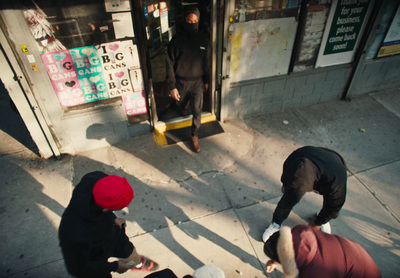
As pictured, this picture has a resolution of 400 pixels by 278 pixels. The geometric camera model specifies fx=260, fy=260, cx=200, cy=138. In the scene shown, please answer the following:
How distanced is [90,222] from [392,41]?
645 cm

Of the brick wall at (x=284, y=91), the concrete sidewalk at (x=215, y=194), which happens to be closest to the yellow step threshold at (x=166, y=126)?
the concrete sidewalk at (x=215, y=194)

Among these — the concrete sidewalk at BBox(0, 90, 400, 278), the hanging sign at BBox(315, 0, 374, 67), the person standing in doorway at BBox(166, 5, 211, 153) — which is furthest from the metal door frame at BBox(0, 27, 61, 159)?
the hanging sign at BBox(315, 0, 374, 67)

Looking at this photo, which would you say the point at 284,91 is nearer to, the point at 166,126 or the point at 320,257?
the point at 166,126

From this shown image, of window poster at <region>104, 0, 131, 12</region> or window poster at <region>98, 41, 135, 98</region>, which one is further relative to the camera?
window poster at <region>98, 41, 135, 98</region>

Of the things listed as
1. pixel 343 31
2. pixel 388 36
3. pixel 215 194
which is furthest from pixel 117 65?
pixel 388 36

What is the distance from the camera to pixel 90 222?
212cm

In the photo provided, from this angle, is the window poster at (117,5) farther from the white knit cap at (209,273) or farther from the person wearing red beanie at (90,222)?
the white knit cap at (209,273)

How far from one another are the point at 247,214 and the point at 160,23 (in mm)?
3758

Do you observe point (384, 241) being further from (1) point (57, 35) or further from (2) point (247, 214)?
(1) point (57, 35)

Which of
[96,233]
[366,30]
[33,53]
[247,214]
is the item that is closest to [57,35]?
[33,53]

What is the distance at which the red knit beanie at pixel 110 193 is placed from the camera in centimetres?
201

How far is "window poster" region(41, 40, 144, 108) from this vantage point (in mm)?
3713

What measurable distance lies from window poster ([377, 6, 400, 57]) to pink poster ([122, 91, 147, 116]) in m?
4.96

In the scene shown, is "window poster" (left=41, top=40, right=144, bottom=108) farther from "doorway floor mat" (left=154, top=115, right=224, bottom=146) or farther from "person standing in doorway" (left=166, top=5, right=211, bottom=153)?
"doorway floor mat" (left=154, top=115, right=224, bottom=146)
